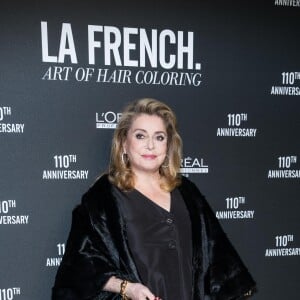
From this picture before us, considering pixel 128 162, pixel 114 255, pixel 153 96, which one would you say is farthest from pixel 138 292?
pixel 153 96

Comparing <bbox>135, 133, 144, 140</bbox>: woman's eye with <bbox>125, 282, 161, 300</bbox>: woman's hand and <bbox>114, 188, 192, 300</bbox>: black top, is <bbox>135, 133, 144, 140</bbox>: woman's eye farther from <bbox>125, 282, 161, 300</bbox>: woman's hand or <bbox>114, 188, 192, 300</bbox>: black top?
<bbox>125, 282, 161, 300</bbox>: woman's hand

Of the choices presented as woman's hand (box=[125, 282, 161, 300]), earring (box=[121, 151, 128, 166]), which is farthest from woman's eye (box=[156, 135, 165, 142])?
woman's hand (box=[125, 282, 161, 300])

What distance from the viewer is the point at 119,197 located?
4.10 ft

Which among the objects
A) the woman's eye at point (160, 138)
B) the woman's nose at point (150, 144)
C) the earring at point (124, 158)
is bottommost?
the earring at point (124, 158)

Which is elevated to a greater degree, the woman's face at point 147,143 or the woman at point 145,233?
the woman's face at point 147,143

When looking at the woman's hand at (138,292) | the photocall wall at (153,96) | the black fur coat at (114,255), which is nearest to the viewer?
the woman's hand at (138,292)

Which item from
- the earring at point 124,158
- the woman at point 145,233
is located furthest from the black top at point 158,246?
the earring at point 124,158

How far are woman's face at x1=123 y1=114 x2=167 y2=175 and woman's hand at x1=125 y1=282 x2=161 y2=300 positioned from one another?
15.8 inches

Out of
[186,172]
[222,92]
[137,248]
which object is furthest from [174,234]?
[222,92]

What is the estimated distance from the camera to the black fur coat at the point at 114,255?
1221mm

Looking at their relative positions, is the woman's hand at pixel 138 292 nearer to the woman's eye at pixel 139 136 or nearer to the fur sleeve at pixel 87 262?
the fur sleeve at pixel 87 262

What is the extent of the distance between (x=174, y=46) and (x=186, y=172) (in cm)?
62

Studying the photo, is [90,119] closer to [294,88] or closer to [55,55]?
[55,55]

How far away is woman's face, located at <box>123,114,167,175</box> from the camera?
124 cm
